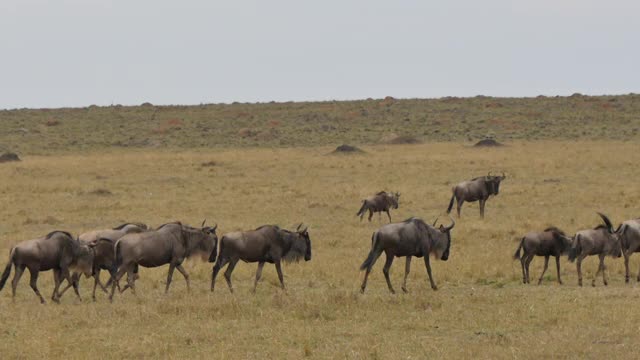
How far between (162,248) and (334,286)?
3.74 m

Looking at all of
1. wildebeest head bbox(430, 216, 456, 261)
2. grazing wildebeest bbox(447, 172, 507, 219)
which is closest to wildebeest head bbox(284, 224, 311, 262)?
wildebeest head bbox(430, 216, 456, 261)

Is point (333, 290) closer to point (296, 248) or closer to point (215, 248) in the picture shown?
Answer: point (296, 248)

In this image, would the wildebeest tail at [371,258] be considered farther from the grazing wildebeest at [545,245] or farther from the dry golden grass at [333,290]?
the grazing wildebeest at [545,245]

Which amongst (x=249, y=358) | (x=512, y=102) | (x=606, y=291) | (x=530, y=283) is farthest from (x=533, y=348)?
Answer: (x=512, y=102)

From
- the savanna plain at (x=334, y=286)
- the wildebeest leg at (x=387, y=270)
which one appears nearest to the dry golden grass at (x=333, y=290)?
the savanna plain at (x=334, y=286)

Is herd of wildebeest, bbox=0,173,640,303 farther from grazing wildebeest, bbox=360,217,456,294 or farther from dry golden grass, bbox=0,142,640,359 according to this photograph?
dry golden grass, bbox=0,142,640,359

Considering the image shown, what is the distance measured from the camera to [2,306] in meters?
15.7

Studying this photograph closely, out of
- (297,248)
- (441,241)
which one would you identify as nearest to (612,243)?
(441,241)

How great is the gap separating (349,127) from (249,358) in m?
70.6

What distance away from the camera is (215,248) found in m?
17.3

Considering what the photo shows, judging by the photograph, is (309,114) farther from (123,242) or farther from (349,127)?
(123,242)

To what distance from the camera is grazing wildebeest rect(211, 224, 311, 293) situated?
17.1 metres

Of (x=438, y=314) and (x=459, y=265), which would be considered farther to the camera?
(x=459, y=265)

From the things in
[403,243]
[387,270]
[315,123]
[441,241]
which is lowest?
[315,123]
